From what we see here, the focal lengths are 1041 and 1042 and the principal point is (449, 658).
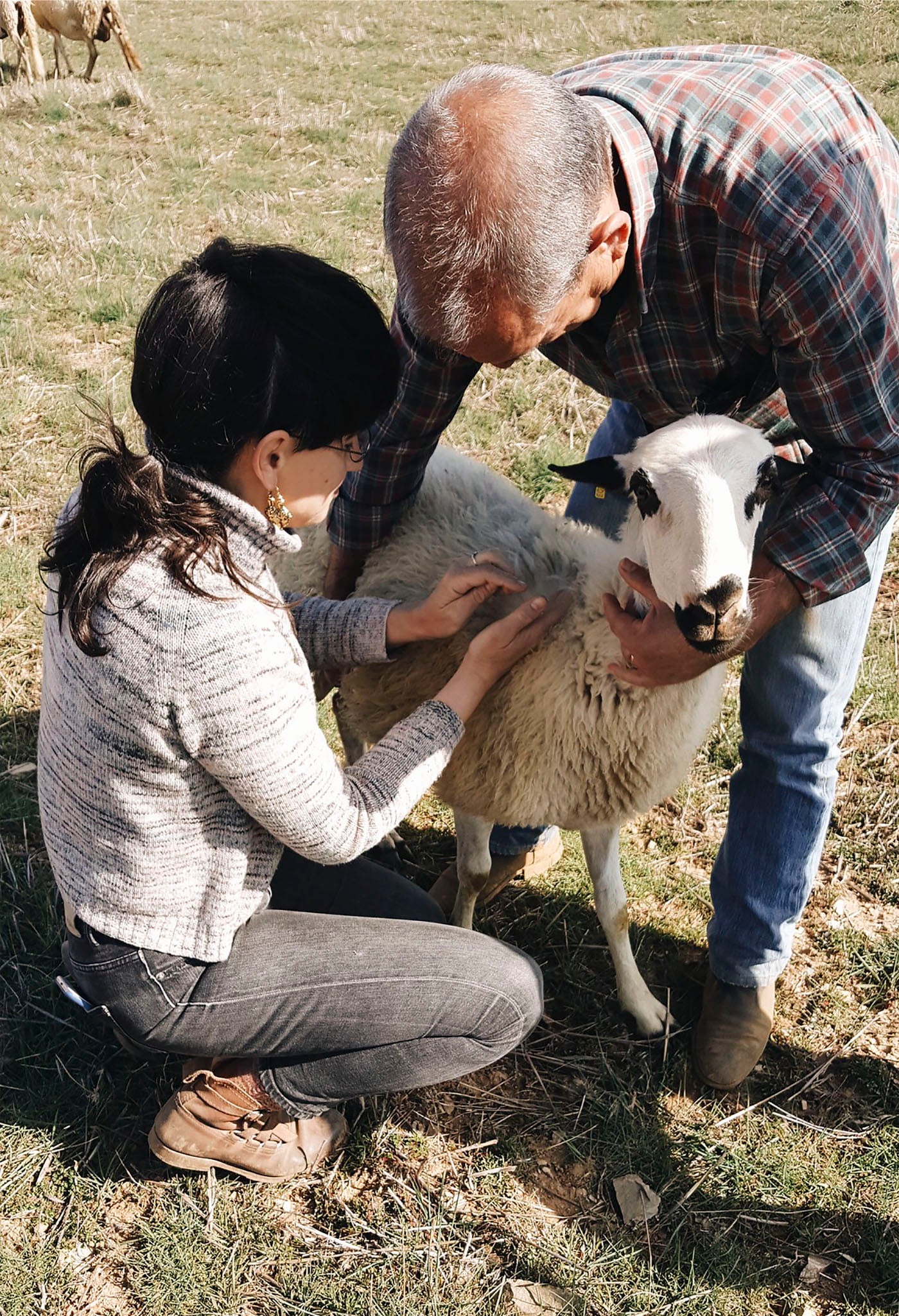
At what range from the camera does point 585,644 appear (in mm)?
2549

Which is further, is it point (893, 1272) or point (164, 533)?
point (893, 1272)

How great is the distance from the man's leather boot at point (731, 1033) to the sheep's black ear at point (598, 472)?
1.41 meters

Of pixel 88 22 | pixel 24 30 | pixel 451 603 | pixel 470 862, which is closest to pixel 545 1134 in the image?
pixel 470 862

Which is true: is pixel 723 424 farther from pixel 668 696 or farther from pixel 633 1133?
pixel 633 1133

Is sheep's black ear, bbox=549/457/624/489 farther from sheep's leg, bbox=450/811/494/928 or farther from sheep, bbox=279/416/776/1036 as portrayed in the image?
sheep's leg, bbox=450/811/494/928

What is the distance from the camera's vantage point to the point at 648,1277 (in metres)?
2.30

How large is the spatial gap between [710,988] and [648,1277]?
779 millimetres

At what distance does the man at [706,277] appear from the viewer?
192 centimetres

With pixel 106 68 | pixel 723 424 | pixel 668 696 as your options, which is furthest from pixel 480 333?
pixel 106 68

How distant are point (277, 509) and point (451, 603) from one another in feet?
2.13

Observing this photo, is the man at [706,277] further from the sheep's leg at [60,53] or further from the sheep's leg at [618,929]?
the sheep's leg at [60,53]

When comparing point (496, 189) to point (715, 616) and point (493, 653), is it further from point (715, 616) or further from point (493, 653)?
point (493, 653)

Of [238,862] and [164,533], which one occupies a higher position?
[164,533]

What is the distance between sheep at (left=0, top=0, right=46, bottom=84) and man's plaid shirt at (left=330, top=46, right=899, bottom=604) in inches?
572
